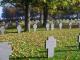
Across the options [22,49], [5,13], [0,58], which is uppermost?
[0,58]

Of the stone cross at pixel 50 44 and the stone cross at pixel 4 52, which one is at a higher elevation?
the stone cross at pixel 4 52

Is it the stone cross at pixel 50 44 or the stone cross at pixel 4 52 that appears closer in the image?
the stone cross at pixel 4 52

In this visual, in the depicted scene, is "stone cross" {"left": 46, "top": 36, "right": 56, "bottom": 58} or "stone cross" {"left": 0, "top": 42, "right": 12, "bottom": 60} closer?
"stone cross" {"left": 0, "top": 42, "right": 12, "bottom": 60}

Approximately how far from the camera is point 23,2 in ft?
132

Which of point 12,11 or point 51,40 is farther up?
point 51,40

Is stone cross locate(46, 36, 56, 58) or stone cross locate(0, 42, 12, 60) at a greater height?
stone cross locate(0, 42, 12, 60)

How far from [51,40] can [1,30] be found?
20.3 metres

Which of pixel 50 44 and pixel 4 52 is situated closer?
pixel 4 52

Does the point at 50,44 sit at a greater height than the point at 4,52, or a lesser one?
lesser

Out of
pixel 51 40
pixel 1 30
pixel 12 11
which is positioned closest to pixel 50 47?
pixel 51 40

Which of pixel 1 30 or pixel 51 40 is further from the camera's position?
pixel 1 30

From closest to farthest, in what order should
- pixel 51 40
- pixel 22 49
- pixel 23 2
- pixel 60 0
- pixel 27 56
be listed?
pixel 51 40 < pixel 27 56 < pixel 22 49 < pixel 23 2 < pixel 60 0

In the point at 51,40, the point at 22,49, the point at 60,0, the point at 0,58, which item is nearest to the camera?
the point at 0,58

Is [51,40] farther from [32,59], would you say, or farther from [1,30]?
[1,30]
